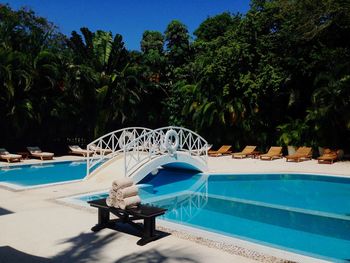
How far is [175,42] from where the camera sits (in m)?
31.7

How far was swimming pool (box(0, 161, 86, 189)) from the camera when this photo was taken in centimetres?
1542

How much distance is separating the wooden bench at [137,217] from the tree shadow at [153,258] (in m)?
0.45

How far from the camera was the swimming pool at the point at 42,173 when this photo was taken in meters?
15.4

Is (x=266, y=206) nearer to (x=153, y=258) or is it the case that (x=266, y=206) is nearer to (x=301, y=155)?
(x=153, y=258)

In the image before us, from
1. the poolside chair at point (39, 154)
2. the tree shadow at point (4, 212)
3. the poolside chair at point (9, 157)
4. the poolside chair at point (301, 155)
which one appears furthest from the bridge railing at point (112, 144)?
the poolside chair at point (301, 155)

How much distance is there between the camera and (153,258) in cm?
588

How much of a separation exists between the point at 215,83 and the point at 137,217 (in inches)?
751

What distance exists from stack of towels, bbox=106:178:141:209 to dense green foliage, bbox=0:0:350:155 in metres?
14.9

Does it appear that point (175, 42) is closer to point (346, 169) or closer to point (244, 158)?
point (244, 158)

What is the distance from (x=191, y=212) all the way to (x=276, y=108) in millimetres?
15433

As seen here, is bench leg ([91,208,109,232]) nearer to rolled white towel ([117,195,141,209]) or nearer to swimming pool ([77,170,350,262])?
rolled white towel ([117,195,141,209])

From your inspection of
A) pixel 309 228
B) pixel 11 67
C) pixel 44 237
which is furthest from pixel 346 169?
pixel 11 67

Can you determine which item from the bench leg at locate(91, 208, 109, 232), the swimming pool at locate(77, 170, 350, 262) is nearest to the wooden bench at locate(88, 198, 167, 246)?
the bench leg at locate(91, 208, 109, 232)

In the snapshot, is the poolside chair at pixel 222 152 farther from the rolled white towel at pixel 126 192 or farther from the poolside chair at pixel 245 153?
the rolled white towel at pixel 126 192
